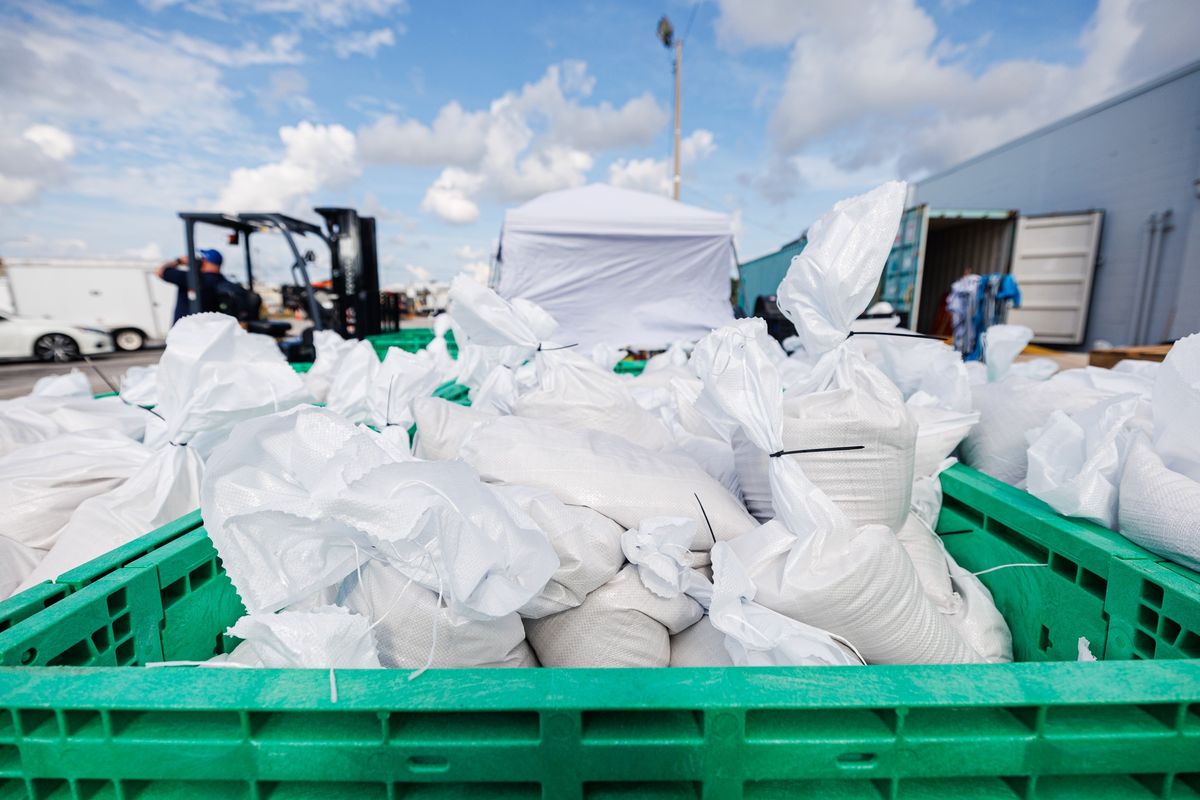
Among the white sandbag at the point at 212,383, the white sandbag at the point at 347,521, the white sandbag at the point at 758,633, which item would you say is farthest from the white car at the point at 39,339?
the white sandbag at the point at 758,633

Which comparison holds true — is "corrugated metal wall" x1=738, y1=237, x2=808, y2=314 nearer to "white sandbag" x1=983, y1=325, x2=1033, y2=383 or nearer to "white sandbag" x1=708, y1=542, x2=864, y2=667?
"white sandbag" x1=983, y1=325, x2=1033, y2=383

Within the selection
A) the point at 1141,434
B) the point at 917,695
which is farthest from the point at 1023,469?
the point at 917,695

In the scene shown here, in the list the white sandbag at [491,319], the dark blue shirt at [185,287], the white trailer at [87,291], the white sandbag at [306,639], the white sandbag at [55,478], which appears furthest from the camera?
the white trailer at [87,291]

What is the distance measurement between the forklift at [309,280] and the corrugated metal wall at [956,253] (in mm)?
8407

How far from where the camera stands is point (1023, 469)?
5.70 ft

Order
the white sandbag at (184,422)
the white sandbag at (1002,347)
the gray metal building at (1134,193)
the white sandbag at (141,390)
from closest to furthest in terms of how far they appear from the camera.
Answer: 1. the white sandbag at (184,422)
2. the white sandbag at (141,390)
3. the white sandbag at (1002,347)
4. the gray metal building at (1134,193)

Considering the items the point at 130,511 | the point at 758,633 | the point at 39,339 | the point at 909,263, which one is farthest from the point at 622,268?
the point at 39,339

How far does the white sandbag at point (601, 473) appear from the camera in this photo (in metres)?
1.24

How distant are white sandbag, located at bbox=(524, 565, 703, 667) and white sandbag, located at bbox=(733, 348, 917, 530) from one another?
47 cm

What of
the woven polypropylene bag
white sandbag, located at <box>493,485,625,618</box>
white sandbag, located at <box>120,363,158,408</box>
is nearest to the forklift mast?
white sandbag, located at <box>120,363,158,408</box>

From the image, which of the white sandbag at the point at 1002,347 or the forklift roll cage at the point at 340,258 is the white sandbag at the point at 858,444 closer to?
the white sandbag at the point at 1002,347

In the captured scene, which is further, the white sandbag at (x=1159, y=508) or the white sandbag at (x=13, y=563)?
the white sandbag at (x=13, y=563)

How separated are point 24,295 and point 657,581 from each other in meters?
18.5

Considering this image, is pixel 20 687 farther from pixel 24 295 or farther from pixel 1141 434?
pixel 24 295
